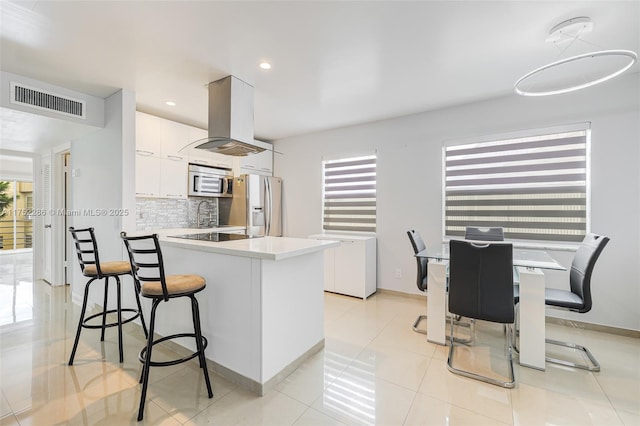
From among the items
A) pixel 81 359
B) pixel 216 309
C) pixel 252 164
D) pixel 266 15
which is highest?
pixel 266 15

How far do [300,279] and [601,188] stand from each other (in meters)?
3.26

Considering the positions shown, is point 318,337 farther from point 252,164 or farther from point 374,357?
point 252,164

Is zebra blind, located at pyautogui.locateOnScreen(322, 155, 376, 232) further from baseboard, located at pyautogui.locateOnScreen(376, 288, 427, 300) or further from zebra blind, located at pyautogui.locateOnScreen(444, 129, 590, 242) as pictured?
zebra blind, located at pyautogui.locateOnScreen(444, 129, 590, 242)

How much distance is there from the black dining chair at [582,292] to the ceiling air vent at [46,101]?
5.06 meters

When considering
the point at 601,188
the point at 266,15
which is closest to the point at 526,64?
the point at 601,188

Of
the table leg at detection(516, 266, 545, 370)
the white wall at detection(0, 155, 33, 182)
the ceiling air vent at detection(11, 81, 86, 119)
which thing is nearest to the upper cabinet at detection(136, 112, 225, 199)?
the ceiling air vent at detection(11, 81, 86, 119)

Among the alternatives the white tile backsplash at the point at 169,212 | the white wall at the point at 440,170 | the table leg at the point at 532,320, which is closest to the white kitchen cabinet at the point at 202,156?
the white tile backsplash at the point at 169,212

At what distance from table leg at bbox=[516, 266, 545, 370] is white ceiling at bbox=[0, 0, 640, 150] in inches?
76.0

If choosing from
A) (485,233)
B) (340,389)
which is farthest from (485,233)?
(340,389)

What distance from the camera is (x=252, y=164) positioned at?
4.94 meters

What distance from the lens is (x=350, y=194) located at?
15.1 feet

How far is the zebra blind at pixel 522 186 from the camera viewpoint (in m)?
3.06

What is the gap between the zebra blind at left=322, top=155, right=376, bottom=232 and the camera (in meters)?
4.43

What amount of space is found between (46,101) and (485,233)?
5.00 meters
